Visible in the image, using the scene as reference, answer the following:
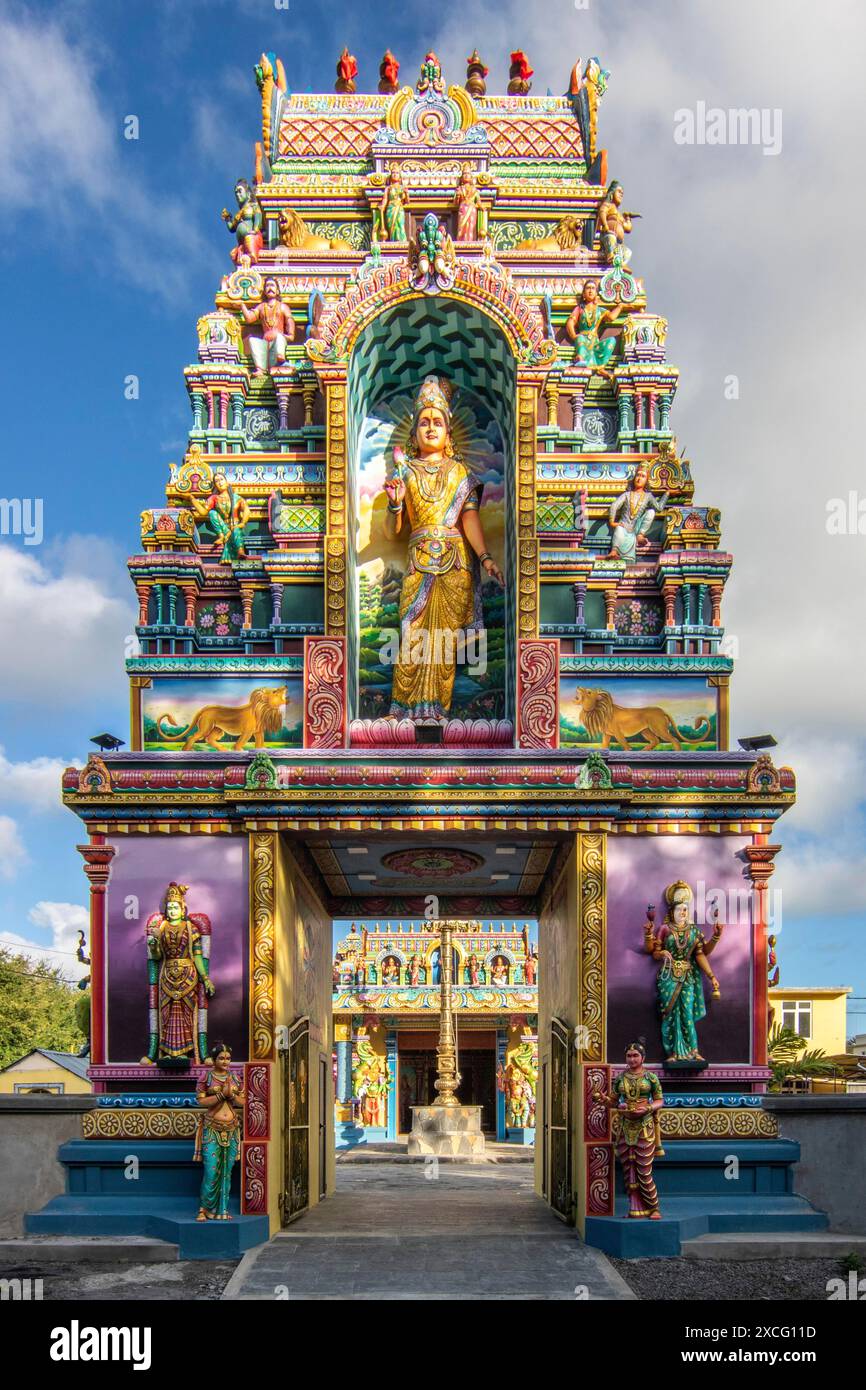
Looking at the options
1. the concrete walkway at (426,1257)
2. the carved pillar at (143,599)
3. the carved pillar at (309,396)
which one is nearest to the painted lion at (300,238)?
the carved pillar at (309,396)

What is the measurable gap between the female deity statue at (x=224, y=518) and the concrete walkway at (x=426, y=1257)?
8753 mm

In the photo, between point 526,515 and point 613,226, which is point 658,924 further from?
point 613,226

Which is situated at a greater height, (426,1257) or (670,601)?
(670,601)

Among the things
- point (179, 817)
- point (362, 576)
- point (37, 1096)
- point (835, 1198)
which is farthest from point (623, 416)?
point (37, 1096)

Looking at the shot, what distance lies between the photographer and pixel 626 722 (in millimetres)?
17469

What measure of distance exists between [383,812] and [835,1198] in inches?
→ 264

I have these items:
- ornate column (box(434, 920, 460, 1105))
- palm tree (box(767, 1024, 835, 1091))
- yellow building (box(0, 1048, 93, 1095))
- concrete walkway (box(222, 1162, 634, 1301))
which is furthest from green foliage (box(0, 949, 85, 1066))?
concrete walkway (box(222, 1162, 634, 1301))

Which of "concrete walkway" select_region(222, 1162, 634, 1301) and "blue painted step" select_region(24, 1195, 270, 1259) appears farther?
"blue painted step" select_region(24, 1195, 270, 1259)

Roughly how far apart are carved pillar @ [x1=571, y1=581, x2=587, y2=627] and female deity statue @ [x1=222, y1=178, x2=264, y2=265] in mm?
7516

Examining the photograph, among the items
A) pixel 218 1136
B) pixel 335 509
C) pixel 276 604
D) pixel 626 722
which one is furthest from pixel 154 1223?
pixel 335 509

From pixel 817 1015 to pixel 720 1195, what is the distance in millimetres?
41401

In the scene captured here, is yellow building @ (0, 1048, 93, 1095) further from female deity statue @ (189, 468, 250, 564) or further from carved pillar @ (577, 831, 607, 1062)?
carved pillar @ (577, 831, 607, 1062)

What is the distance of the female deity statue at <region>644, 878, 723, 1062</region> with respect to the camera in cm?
1538

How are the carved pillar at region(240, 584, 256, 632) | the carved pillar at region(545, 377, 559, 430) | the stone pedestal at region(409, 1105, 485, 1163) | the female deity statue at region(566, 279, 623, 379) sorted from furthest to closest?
the stone pedestal at region(409, 1105, 485, 1163) → the female deity statue at region(566, 279, 623, 379) → the carved pillar at region(545, 377, 559, 430) → the carved pillar at region(240, 584, 256, 632)
